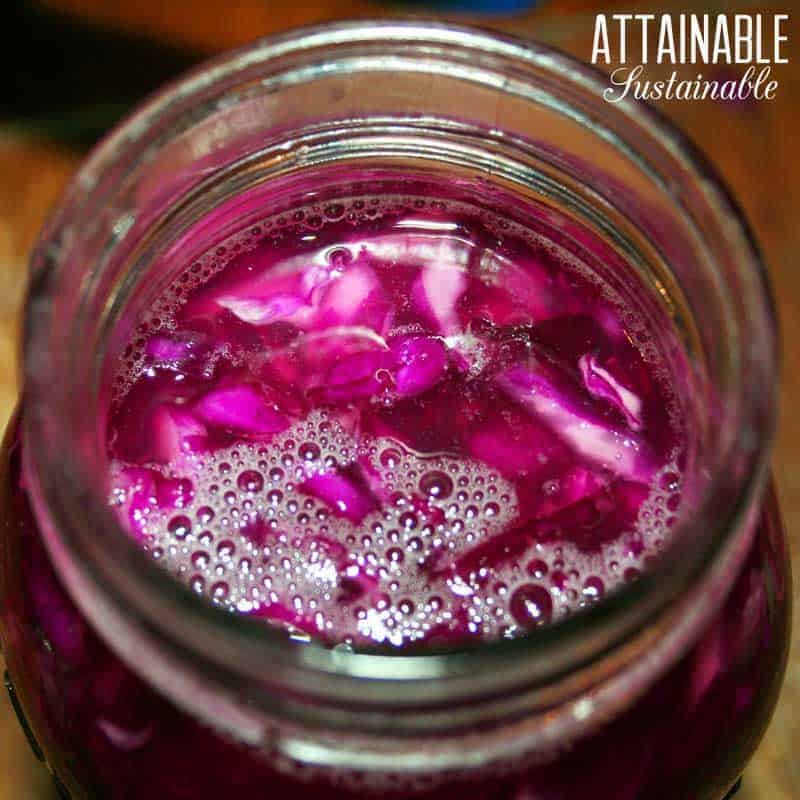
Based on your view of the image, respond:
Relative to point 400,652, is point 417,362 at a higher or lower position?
higher

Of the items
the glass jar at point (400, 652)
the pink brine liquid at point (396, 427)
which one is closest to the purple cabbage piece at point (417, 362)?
the pink brine liquid at point (396, 427)

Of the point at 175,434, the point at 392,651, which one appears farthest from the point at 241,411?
the point at 392,651

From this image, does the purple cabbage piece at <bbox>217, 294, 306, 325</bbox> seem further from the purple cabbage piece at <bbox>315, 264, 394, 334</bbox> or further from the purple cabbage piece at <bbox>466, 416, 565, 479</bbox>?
the purple cabbage piece at <bbox>466, 416, 565, 479</bbox>

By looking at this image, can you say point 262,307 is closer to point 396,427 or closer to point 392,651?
point 396,427

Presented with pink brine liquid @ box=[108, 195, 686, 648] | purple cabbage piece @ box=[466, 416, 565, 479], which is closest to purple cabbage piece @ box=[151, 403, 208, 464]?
pink brine liquid @ box=[108, 195, 686, 648]

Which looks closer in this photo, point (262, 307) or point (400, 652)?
point (400, 652)
